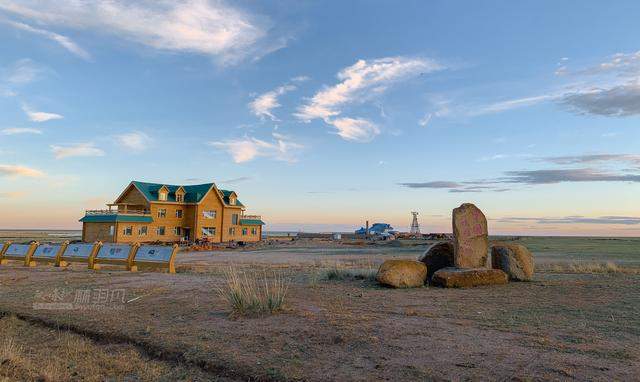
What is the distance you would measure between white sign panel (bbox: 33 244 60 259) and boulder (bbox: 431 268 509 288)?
1705 cm

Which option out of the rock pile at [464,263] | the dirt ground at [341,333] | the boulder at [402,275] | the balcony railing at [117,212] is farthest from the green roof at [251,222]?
the boulder at [402,275]

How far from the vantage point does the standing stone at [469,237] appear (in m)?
14.2

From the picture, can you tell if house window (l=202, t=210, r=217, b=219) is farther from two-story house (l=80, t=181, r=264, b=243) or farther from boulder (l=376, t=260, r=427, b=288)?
boulder (l=376, t=260, r=427, b=288)

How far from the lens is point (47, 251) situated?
21906 mm

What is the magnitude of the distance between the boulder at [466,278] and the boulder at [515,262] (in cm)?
96

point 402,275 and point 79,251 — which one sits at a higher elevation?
point 79,251

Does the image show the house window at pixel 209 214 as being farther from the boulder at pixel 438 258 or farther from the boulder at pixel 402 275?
the boulder at pixel 402 275

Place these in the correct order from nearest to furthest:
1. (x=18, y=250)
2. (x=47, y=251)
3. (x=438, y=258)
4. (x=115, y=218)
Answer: (x=438, y=258) < (x=47, y=251) < (x=18, y=250) < (x=115, y=218)

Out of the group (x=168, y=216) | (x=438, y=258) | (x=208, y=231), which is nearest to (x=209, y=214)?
(x=208, y=231)

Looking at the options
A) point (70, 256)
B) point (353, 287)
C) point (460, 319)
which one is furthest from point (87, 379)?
point (70, 256)

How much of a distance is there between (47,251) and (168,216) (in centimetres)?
3408

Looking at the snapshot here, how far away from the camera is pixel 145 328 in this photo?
26.6 feet

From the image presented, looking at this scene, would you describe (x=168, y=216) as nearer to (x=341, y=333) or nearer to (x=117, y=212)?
(x=117, y=212)

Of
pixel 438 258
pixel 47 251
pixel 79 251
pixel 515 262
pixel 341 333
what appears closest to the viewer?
pixel 341 333
